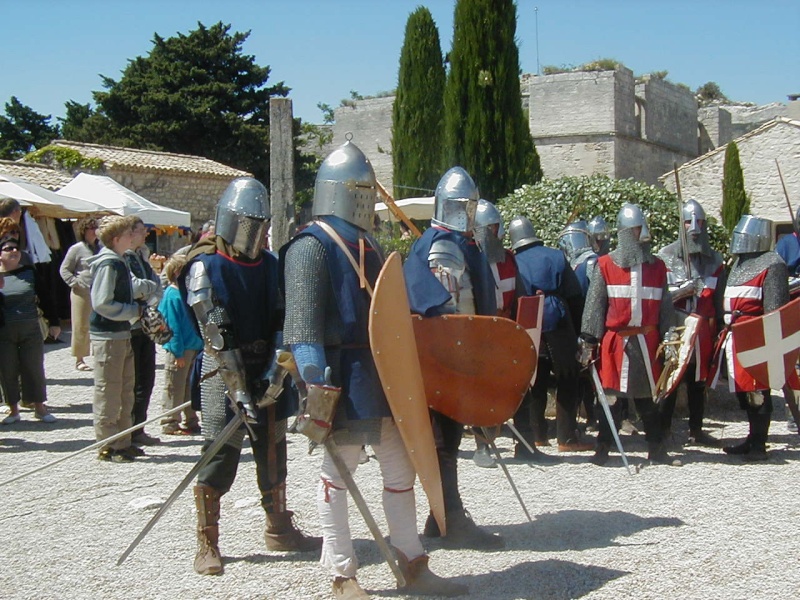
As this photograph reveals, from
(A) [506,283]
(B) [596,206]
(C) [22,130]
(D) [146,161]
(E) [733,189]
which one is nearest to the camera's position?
(A) [506,283]

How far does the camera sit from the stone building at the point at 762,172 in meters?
22.9

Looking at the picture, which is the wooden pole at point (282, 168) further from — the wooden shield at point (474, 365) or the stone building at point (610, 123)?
the stone building at point (610, 123)

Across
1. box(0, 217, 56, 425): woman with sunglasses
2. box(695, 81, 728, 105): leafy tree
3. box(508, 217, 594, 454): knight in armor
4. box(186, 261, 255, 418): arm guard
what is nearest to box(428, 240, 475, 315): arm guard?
box(186, 261, 255, 418): arm guard

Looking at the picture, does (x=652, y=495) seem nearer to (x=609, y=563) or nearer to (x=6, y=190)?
(x=609, y=563)

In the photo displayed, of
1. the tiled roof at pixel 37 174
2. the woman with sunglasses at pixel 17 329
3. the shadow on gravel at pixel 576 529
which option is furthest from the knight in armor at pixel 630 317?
the tiled roof at pixel 37 174

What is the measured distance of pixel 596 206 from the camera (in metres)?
9.02

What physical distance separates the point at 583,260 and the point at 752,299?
1.61 meters

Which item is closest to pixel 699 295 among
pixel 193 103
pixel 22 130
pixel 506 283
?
pixel 506 283

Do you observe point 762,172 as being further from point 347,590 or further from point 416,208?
point 347,590

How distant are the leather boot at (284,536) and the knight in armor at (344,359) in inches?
26.4

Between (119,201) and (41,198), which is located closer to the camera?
(41,198)

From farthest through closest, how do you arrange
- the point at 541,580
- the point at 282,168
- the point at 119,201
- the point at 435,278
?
the point at 119,201 < the point at 282,168 < the point at 435,278 < the point at 541,580

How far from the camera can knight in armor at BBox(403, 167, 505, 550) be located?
3875mm

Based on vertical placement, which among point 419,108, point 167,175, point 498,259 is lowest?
point 498,259
